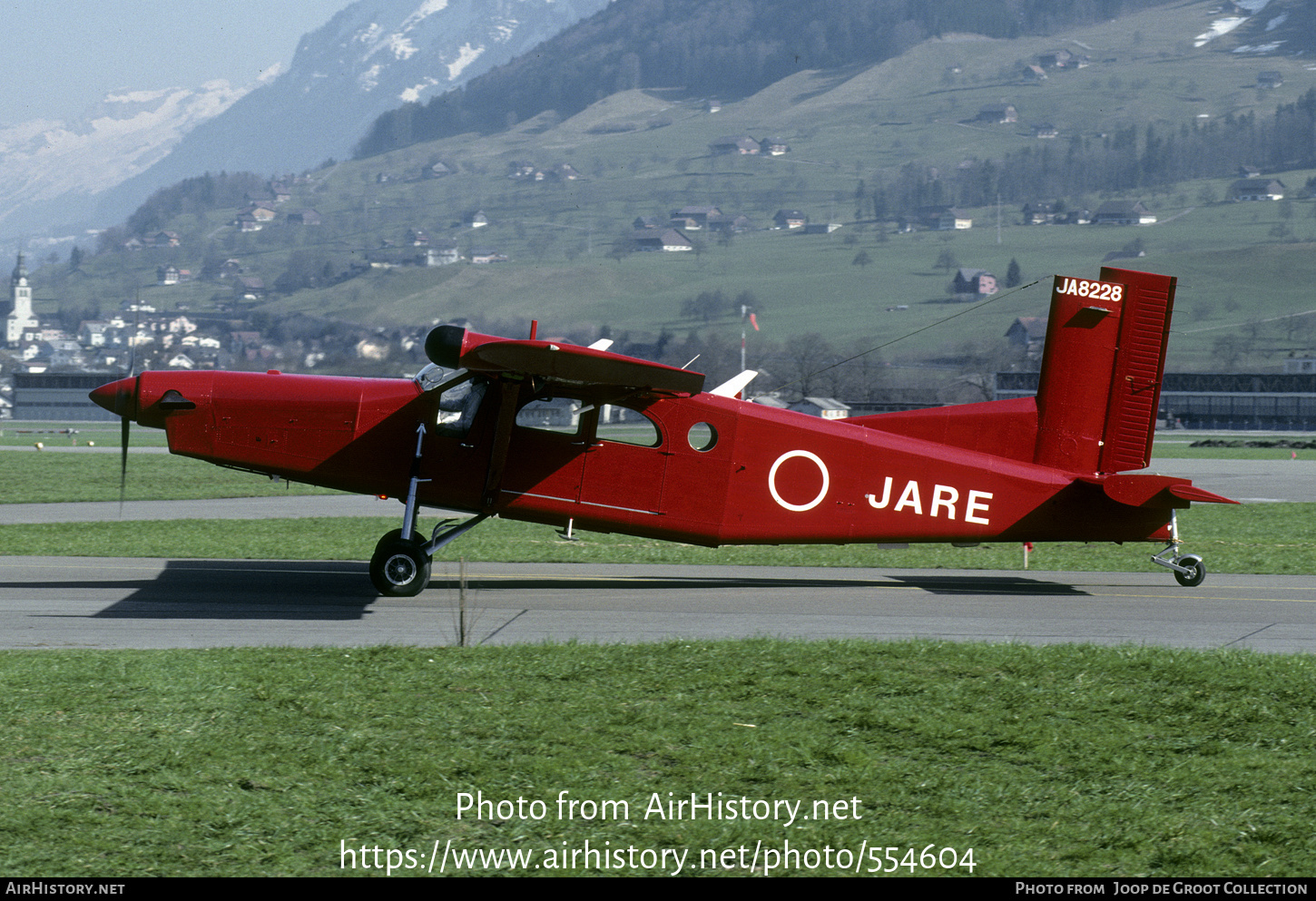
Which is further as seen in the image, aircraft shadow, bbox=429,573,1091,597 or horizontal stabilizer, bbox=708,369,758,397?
→ aircraft shadow, bbox=429,573,1091,597

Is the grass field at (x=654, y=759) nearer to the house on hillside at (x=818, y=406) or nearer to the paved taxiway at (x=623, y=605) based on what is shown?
the paved taxiway at (x=623, y=605)

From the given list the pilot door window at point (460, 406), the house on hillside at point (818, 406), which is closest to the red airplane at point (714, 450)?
the pilot door window at point (460, 406)

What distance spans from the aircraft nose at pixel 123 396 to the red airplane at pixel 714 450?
0.10 feet

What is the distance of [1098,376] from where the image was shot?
15.6m

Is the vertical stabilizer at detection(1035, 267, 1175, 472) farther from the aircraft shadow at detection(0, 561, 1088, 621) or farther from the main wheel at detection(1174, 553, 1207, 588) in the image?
the aircraft shadow at detection(0, 561, 1088, 621)

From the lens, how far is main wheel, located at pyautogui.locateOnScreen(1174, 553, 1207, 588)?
15.7m

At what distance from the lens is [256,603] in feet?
44.2

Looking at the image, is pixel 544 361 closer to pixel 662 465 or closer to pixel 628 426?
pixel 662 465

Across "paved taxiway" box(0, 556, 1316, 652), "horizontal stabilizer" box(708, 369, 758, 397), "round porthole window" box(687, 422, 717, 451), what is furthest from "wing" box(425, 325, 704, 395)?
"paved taxiway" box(0, 556, 1316, 652)

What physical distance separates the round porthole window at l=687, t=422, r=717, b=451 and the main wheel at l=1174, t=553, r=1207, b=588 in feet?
20.9

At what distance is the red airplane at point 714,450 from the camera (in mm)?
14141

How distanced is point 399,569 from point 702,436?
389 centimetres

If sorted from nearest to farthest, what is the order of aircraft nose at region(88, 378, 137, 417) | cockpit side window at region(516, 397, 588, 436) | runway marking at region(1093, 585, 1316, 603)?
aircraft nose at region(88, 378, 137, 417)
cockpit side window at region(516, 397, 588, 436)
runway marking at region(1093, 585, 1316, 603)
